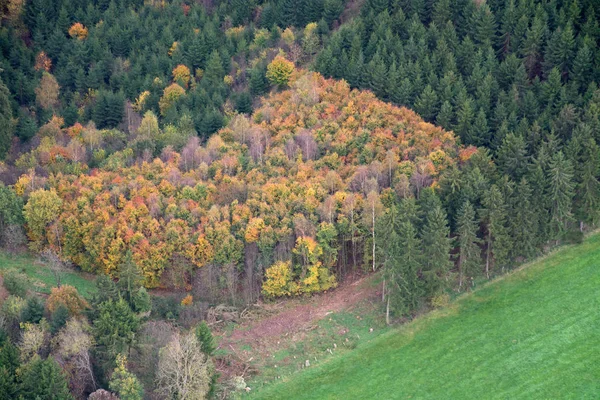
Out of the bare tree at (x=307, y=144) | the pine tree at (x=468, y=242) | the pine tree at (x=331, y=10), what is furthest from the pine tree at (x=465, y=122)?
the pine tree at (x=331, y=10)

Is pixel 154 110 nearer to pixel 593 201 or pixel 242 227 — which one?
pixel 242 227

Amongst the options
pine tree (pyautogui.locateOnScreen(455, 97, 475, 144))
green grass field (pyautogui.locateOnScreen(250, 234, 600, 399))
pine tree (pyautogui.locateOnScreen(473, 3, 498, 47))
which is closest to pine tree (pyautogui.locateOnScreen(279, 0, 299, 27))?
pine tree (pyautogui.locateOnScreen(473, 3, 498, 47))

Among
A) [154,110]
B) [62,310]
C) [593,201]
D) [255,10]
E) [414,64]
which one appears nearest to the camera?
[62,310]

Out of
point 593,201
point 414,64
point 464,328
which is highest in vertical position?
point 414,64

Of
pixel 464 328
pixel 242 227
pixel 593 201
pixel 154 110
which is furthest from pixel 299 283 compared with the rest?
pixel 154 110

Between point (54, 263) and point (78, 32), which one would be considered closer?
point (54, 263)

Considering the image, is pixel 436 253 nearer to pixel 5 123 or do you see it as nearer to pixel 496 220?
pixel 496 220

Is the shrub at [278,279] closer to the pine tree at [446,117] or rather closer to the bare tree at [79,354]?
the bare tree at [79,354]

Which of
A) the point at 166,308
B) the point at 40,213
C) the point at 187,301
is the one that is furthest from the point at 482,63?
the point at 40,213

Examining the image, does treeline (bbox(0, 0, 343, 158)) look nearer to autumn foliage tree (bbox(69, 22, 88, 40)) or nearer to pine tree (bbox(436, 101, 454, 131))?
autumn foliage tree (bbox(69, 22, 88, 40))
